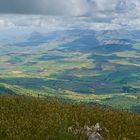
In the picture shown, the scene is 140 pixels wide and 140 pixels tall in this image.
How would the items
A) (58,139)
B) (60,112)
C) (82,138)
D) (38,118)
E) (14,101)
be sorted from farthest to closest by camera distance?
(14,101)
(60,112)
(38,118)
(82,138)
(58,139)

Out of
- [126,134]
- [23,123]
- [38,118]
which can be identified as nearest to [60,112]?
[38,118]

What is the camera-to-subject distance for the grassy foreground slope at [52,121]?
55.2ft

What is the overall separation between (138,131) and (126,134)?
97 cm

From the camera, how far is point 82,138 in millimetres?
16922

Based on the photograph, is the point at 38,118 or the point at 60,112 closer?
the point at 38,118

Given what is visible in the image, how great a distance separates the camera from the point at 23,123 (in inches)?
726

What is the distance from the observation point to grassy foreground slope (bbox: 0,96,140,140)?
16.8 meters

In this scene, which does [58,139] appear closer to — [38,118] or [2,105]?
[38,118]

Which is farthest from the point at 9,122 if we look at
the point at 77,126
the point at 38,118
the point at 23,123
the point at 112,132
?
the point at 112,132

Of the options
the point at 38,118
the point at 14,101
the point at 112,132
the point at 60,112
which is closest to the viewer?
the point at 112,132

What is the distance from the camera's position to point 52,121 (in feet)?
62.5

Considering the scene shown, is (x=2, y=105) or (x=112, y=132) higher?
(x=2, y=105)

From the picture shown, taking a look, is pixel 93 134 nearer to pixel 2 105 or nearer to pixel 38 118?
pixel 38 118

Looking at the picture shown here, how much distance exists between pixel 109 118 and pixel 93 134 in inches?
168
